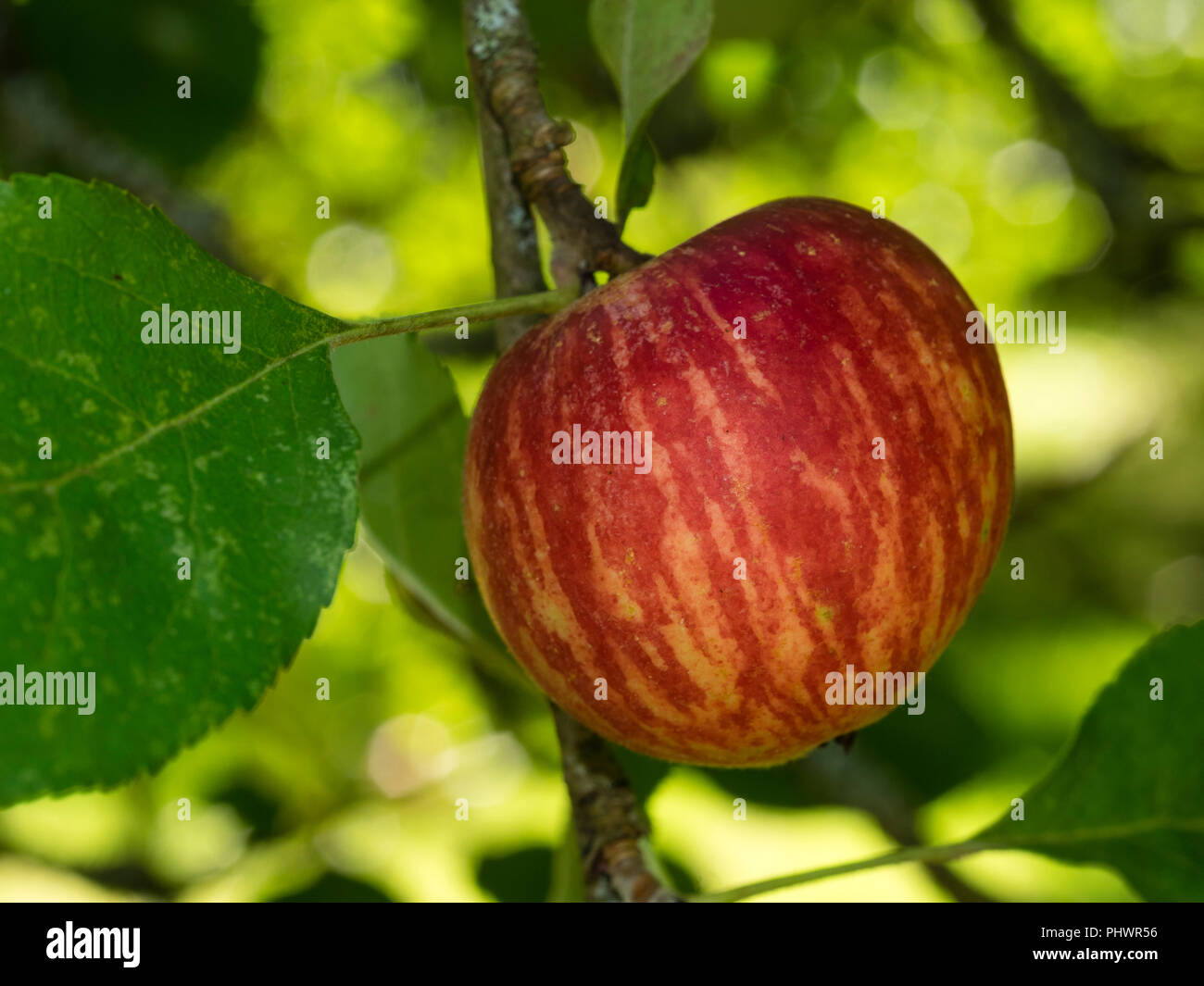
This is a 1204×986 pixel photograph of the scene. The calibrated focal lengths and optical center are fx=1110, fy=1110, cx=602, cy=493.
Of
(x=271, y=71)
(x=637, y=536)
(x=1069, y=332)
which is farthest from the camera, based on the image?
(x=1069, y=332)

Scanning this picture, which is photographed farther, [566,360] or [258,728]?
[258,728]

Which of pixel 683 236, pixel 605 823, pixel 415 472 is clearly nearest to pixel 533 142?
pixel 415 472

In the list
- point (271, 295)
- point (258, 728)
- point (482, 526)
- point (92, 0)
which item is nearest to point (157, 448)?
point (271, 295)

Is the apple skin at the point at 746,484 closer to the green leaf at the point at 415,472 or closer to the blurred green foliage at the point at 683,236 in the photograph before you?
the green leaf at the point at 415,472

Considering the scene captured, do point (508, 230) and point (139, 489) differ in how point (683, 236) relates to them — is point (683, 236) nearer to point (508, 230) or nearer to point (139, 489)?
point (508, 230)

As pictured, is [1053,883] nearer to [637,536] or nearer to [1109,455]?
[1109,455]

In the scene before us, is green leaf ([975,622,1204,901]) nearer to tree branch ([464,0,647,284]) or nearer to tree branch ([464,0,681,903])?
tree branch ([464,0,681,903])

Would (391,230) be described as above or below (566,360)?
above
